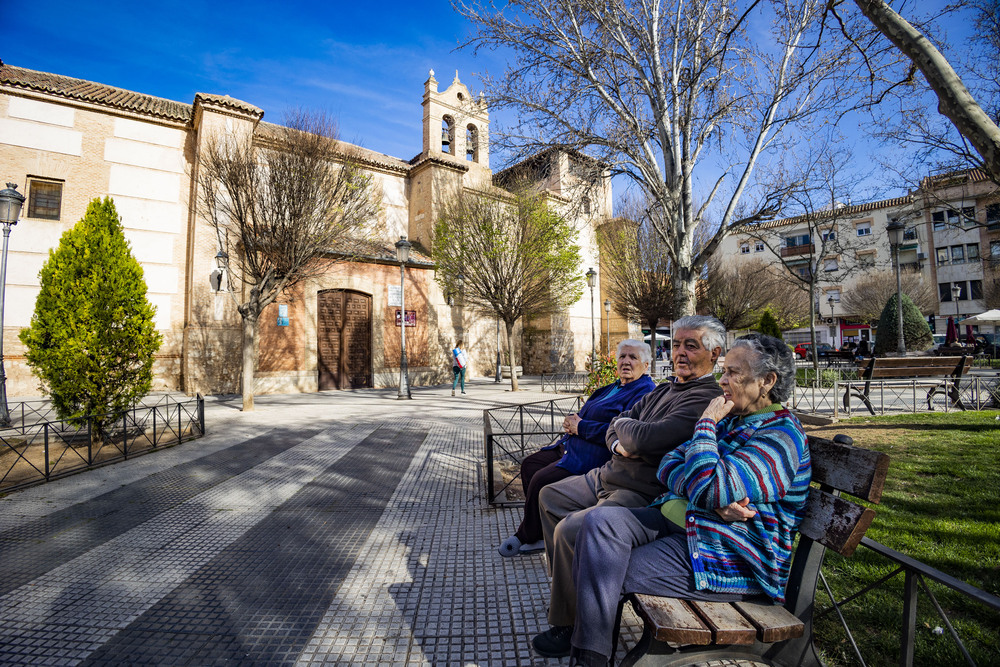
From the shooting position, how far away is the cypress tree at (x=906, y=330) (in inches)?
819

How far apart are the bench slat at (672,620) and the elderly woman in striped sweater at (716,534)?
0.16 ft

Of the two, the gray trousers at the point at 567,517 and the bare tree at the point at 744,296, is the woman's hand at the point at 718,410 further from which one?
the bare tree at the point at 744,296

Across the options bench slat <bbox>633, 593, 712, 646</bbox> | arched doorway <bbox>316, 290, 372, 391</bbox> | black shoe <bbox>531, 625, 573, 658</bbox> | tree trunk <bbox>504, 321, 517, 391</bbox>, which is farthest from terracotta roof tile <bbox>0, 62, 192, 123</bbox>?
bench slat <bbox>633, 593, 712, 646</bbox>

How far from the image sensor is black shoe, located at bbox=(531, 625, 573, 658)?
2.17 m

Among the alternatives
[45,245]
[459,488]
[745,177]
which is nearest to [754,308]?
[745,177]

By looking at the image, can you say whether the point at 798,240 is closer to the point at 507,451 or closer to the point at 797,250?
the point at 797,250

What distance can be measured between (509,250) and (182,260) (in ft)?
36.3

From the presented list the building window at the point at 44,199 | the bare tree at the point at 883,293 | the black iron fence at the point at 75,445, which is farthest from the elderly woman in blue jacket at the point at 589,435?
the bare tree at the point at 883,293

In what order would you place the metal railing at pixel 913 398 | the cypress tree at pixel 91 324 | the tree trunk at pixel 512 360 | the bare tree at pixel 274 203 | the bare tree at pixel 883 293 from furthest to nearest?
1. the bare tree at pixel 883 293
2. the tree trunk at pixel 512 360
3. the bare tree at pixel 274 203
4. the metal railing at pixel 913 398
5. the cypress tree at pixel 91 324

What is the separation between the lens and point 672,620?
1539mm

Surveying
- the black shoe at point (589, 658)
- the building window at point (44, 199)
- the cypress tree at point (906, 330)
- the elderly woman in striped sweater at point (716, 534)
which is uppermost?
the building window at point (44, 199)

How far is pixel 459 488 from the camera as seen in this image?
498cm

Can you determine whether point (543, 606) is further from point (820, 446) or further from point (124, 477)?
point (124, 477)

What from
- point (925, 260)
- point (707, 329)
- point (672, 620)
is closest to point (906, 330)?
point (925, 260)
